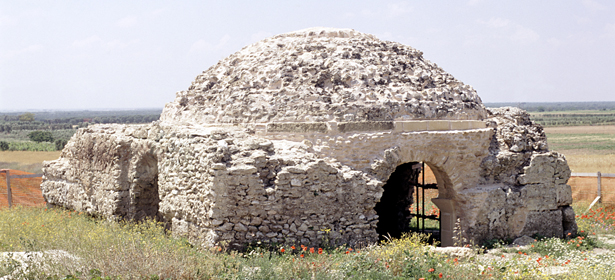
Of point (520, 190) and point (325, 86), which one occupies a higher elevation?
point (325, 86)

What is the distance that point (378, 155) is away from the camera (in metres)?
7.94

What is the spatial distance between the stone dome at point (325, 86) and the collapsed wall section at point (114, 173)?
3.17 feet

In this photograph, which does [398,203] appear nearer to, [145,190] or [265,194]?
[265,194]

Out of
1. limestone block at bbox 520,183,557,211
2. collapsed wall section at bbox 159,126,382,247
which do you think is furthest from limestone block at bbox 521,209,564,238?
collapsed wall section at bbox 159,126,382,247

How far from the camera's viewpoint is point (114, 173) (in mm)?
9281

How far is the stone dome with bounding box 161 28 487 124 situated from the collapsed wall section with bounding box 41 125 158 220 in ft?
3.17

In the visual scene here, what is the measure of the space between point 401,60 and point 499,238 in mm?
3746

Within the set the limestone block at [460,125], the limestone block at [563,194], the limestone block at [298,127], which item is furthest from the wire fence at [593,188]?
the limestone block at [298,127]

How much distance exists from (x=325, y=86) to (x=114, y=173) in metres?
4.39

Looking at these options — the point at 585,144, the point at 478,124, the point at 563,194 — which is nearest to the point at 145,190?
the point at 478,124

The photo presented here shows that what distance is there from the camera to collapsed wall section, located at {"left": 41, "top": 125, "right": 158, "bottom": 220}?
917 cm

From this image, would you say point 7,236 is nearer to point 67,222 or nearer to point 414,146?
point 67,222

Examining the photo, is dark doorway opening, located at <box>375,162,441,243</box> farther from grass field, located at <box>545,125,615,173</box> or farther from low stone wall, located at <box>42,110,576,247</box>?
grass field, located at <box>545,125,615,173</box>

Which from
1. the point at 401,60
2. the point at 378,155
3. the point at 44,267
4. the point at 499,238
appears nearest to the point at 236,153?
the point at 378,155
